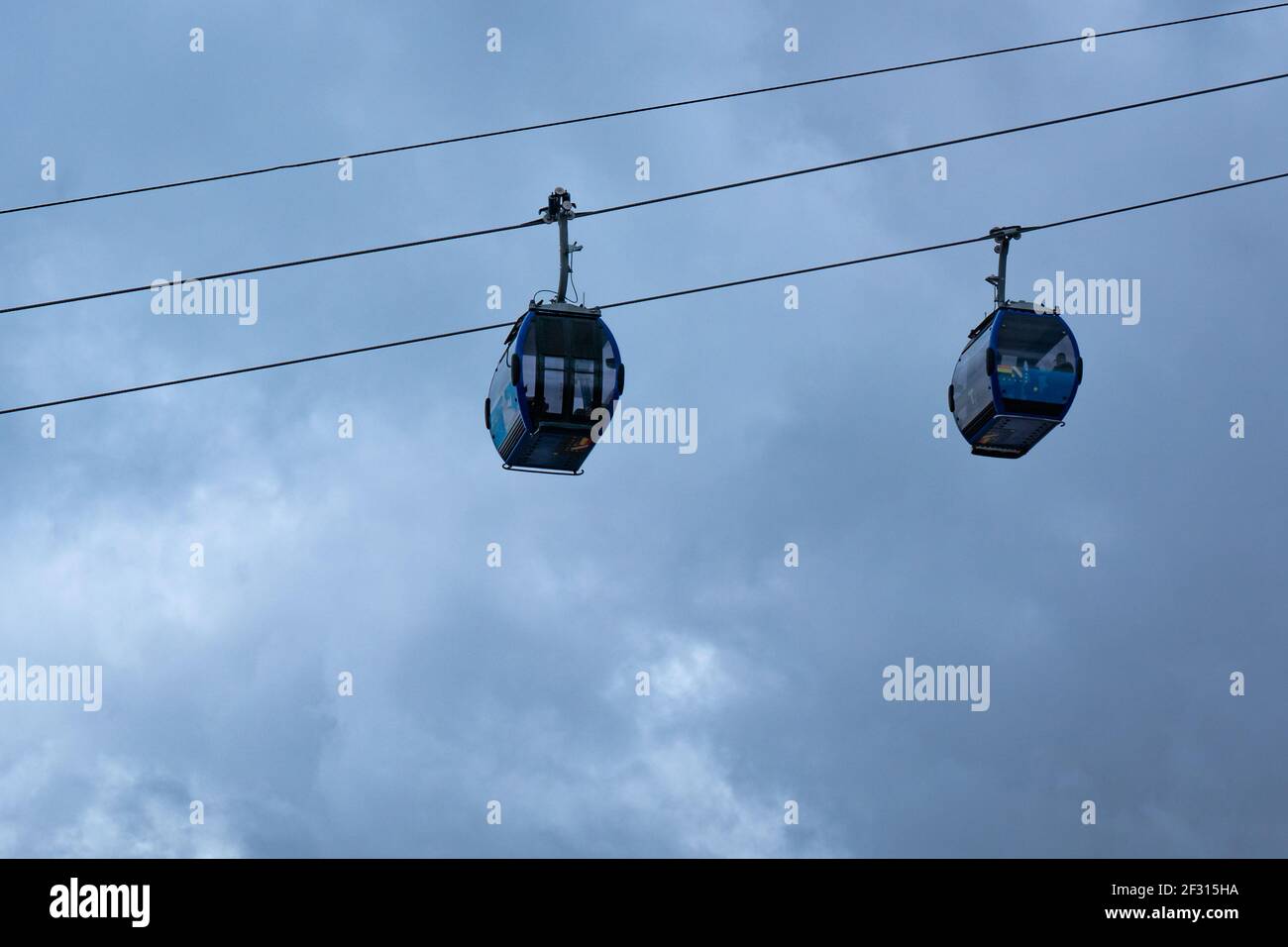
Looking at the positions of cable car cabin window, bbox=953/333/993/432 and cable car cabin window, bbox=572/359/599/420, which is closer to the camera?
cable car cabin window, bbox=572/359/599/420

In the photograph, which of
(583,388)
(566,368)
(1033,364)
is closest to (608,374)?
(583,388)

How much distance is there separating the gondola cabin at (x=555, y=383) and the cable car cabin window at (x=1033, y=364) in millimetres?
5843

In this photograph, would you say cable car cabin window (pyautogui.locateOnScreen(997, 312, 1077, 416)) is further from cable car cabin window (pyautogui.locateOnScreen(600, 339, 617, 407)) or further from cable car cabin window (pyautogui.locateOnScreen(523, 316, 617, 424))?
cable car cabin window (pyautogui.locateOnScreen(523, 316, 617, 424))

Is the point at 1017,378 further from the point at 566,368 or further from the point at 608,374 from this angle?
the point at 566,368

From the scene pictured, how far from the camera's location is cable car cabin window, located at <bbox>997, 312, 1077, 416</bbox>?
31.6 metres

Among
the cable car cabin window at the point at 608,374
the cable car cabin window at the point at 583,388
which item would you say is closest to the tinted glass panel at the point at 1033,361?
the cable car cabin window at the point at 608,374

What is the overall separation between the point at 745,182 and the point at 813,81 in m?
3.12

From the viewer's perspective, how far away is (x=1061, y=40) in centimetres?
3198

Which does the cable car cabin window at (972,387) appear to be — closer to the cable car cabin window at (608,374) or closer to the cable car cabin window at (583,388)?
the cable car cabin window at (608,374)

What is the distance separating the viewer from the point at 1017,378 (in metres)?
31.6

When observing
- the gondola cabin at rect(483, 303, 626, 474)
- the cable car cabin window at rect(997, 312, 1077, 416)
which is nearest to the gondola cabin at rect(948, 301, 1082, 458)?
the cable car cabin window at rect(997, 312, 1077, 416)

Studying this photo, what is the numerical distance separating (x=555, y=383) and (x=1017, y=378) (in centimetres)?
699

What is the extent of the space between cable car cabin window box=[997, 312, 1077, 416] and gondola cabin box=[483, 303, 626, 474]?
584cm

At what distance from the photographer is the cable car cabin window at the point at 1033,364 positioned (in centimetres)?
3162
